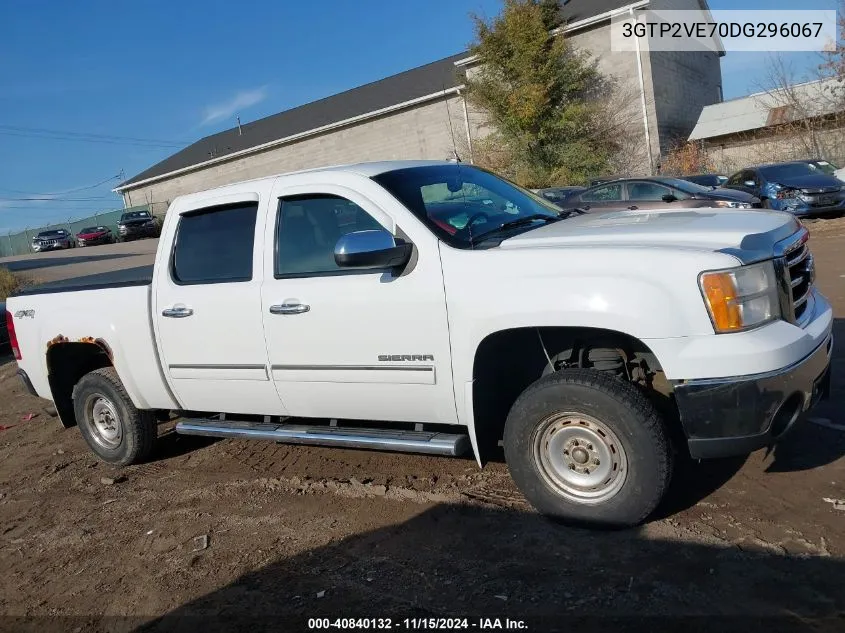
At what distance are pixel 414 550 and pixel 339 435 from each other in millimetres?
887

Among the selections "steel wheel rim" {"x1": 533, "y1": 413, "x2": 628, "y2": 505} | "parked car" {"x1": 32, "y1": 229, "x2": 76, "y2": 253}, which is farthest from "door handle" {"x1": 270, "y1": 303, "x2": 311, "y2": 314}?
"parked car" {"x1": 32, "y1": 229, "x2": 76, "y2": 253}

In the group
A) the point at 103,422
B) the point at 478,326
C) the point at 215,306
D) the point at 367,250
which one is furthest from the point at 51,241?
the point at 478,326

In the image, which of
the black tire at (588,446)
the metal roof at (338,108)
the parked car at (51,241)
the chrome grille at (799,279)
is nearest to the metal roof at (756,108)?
the metal roof at (338,108)

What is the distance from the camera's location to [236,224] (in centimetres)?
468

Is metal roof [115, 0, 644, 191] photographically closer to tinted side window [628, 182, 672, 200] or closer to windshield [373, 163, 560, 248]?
tinted side window [628, 182, 672, 200]

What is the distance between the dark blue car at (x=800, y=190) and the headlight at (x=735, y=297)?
14038 millimetres

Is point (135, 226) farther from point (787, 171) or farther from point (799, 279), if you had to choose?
point (799, 279)

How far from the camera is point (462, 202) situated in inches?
171

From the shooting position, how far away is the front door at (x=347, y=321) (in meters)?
3.83

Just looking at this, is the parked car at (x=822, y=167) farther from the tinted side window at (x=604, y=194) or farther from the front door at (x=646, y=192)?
the tinted side window at (x=604, y=194)

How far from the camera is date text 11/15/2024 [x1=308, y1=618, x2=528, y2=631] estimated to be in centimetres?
299

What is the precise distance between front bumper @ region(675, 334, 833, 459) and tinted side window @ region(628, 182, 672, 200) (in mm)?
11449

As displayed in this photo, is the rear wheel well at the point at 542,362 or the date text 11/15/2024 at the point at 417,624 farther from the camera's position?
the rear wheel well at the point at 542,362

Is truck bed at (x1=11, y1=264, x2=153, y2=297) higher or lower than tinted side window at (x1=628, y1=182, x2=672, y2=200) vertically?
higher
